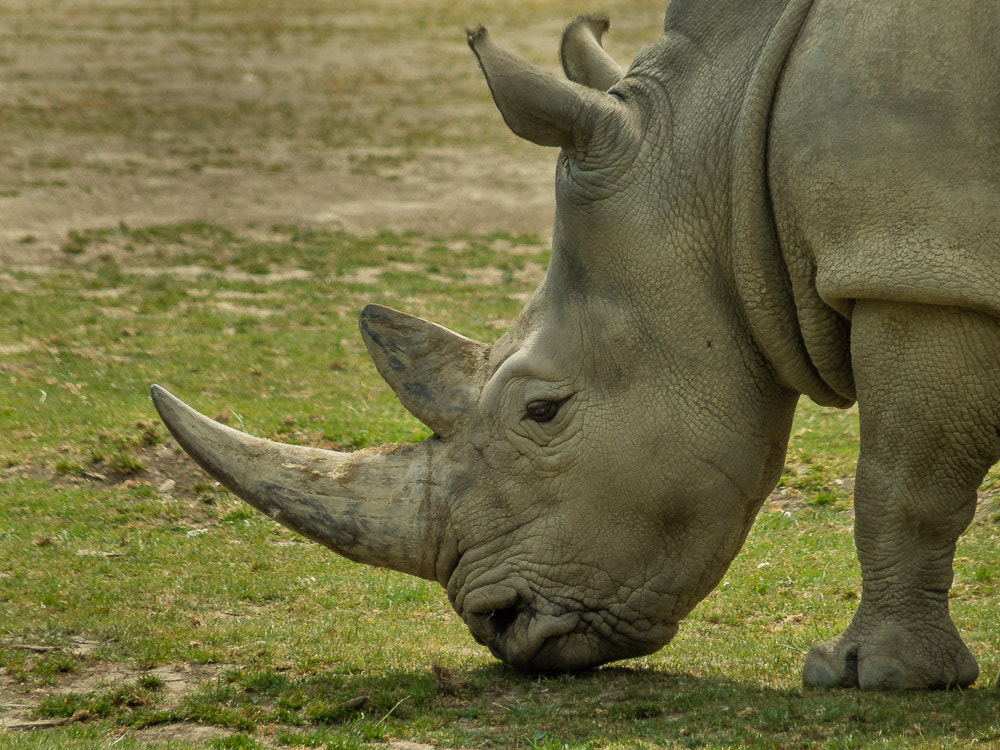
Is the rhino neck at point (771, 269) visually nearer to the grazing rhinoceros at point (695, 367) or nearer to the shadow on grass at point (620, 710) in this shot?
the grazing rhinoceros at point (695, 367)

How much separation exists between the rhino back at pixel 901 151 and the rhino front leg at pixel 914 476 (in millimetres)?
148

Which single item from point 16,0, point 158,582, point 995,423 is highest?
point 16,0

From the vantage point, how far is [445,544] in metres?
5.07

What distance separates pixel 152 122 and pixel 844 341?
59.9ft

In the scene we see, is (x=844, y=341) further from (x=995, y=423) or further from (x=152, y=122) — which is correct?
(x=152, y=122)

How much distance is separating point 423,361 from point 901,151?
6.28 feet

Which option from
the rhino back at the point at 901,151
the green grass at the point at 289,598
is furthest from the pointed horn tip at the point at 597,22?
the green grass at the point at 289,598

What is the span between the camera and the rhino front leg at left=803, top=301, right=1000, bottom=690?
4.34m

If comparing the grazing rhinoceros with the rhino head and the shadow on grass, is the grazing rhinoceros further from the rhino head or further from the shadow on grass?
the shadow on grass

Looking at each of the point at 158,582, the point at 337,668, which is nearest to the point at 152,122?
the point at 158,582

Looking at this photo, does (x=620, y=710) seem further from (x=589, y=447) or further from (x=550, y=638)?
(x=589, y=447)

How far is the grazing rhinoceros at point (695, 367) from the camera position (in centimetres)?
432

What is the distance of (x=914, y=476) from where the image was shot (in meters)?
4.50

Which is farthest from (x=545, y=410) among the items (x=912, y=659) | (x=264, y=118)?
(x=264, y=118)
